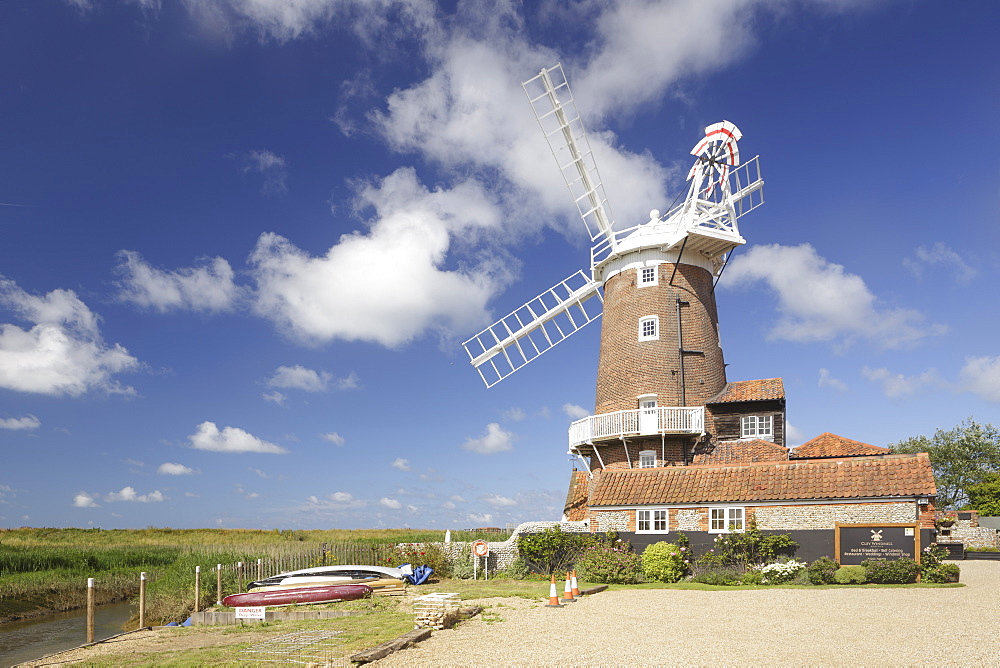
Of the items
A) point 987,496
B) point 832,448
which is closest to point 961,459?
point 987,496

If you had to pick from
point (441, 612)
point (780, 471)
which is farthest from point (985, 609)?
point (441, 612)

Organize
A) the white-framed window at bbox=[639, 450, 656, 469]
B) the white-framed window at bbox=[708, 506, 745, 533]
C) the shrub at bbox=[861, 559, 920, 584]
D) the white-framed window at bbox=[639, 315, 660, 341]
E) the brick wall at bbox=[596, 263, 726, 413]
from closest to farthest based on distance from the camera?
the shrub at bbox=[861, 559, 920, 584]
the white-framed window at bbox=[708, 506, 745, 533]
the white-framed window at bbox=[639, 450, 656, 469]
the brick wall at bbox=[596, 263, 726, 413]
the white-framed window at bbox=[639, 315, 660, 341]

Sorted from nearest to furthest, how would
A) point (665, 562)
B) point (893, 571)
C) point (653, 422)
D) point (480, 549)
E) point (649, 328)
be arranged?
point (893, 571) → point (665, 562) → point (480, 549) → point (653, 422) → point (649, 328)

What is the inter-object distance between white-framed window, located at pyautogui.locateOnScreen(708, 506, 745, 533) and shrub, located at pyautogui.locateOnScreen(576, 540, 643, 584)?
2.60 m

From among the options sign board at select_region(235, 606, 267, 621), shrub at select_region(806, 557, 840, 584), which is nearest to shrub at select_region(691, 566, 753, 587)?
shrub at select_region(806, 557, 840, 584)

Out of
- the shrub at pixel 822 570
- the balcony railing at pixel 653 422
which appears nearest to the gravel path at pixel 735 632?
the shrub at pixel 822 570

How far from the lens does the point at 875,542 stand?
20594 mm

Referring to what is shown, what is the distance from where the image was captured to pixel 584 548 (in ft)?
77.6

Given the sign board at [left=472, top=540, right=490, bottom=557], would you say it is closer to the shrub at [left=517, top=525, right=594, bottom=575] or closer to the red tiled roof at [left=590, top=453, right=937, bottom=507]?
the shrub at [left=517, top=525, right=594, bottom=575]

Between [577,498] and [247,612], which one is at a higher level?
[577,498]

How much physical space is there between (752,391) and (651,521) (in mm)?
7923

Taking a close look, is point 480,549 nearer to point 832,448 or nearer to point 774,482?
point 774,482

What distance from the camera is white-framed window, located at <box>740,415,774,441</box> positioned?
92.2ft

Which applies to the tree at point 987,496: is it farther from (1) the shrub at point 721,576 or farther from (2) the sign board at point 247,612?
(2) the sign board at point 247,612
